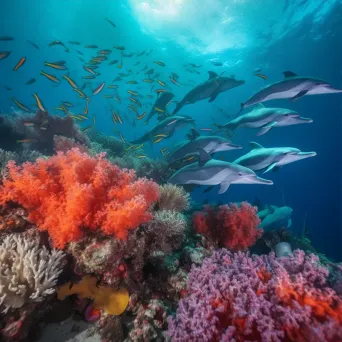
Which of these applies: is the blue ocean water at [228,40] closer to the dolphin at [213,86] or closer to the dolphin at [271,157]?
the dolphin at [213,86]

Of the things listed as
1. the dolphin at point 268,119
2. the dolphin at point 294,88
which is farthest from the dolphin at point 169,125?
the dolphin at point 294,88

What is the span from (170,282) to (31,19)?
46.0 meters

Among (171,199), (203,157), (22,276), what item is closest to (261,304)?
(22,276)

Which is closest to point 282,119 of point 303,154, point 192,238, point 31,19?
point 303,154

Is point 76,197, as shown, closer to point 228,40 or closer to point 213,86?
point 213,86

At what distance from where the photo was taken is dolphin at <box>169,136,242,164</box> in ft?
18.5

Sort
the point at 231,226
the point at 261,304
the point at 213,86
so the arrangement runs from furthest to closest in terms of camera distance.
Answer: the point at 213,86
the point at 231,226
the point at 261,304

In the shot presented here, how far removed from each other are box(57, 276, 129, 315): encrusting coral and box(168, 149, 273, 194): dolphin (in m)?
2.61

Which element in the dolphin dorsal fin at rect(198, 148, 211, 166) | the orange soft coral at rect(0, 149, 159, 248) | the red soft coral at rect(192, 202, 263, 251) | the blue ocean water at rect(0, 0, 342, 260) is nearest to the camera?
the orange soft coral at rect(0, 149, 159, 248)

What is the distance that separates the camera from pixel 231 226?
4.00 m

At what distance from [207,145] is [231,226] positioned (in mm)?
2520

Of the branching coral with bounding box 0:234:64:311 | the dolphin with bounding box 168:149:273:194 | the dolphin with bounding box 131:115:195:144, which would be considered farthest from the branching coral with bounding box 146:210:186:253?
the dolphin with bounding box 131:115:195:144

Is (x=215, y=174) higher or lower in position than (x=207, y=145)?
lower

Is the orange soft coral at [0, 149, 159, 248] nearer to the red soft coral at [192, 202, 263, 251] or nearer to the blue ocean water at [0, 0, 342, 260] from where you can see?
the red soft coral at [192, 202, 263, 251]
